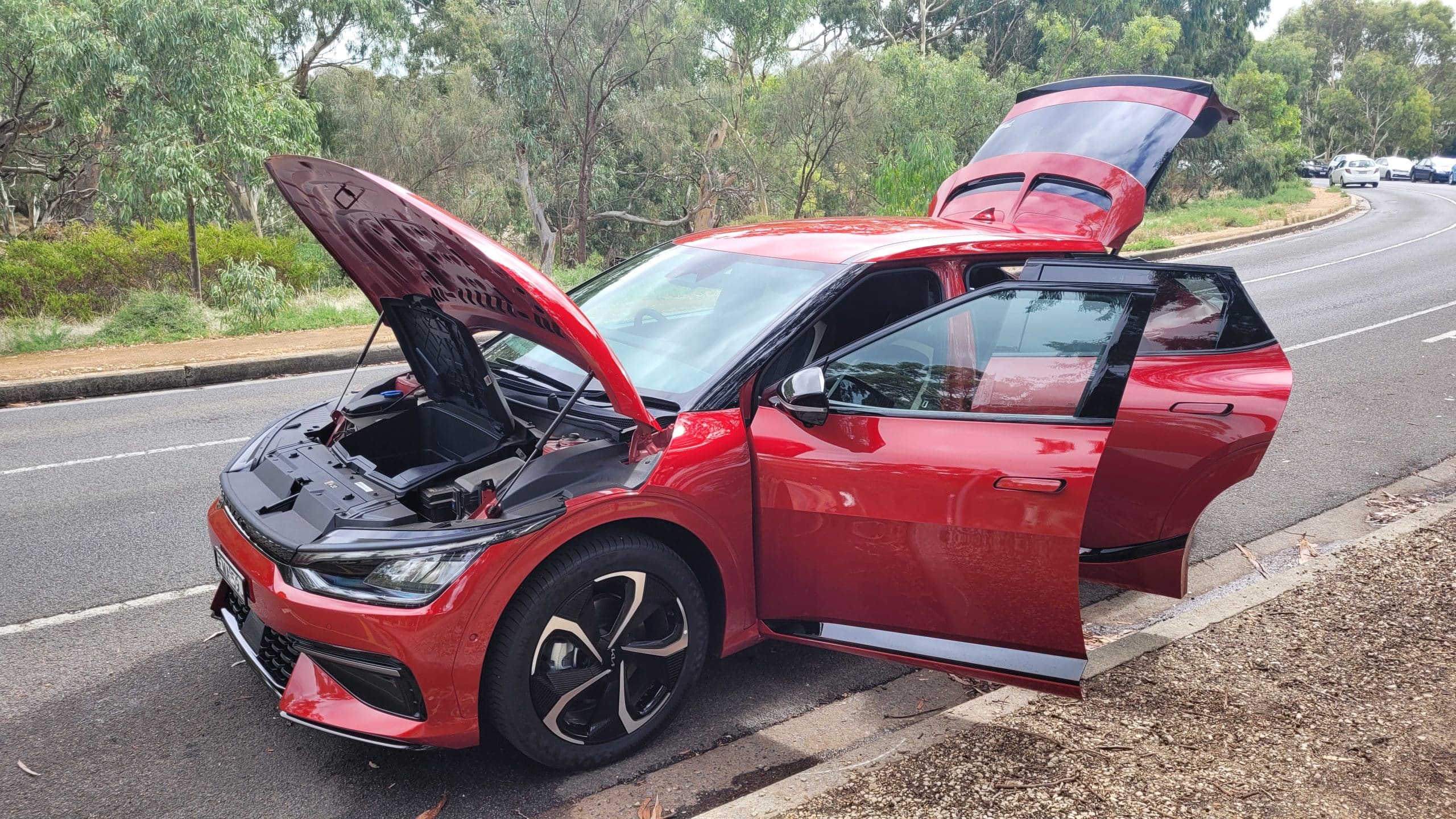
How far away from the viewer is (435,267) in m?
3.39

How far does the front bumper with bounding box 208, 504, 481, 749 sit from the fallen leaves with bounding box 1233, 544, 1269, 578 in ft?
12.5

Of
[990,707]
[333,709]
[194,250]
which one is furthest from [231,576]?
[194,250]

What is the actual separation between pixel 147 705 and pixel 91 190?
25.0 m

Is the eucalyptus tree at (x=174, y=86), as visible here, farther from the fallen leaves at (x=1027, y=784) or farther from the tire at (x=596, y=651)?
the fallen leaves at (x=1027, y=784)

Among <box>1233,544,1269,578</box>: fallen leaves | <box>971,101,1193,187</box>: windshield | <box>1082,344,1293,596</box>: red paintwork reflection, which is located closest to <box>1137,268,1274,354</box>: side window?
<box>1082,344,1293,596</box>: red paintwork reflection

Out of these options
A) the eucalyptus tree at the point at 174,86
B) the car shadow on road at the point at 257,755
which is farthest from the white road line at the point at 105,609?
the eucalyptus tree at the point at 174,86

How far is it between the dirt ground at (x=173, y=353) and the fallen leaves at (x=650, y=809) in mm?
8770

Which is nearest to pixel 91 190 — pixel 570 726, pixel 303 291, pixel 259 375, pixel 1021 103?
pixel 303 291

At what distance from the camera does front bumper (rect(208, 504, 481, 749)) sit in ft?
9.01

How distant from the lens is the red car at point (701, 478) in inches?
113

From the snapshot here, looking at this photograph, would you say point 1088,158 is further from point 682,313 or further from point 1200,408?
point 682,313

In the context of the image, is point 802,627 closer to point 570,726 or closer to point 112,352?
point 570,726

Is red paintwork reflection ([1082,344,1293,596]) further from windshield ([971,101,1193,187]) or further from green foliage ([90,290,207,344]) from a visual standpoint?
green foliage ([90,290,207,344])

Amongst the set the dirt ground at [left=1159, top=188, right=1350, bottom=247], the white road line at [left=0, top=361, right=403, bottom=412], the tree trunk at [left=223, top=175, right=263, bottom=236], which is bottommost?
the dirt ground at [left=1159, top=188, right=1350, bottom=247]
